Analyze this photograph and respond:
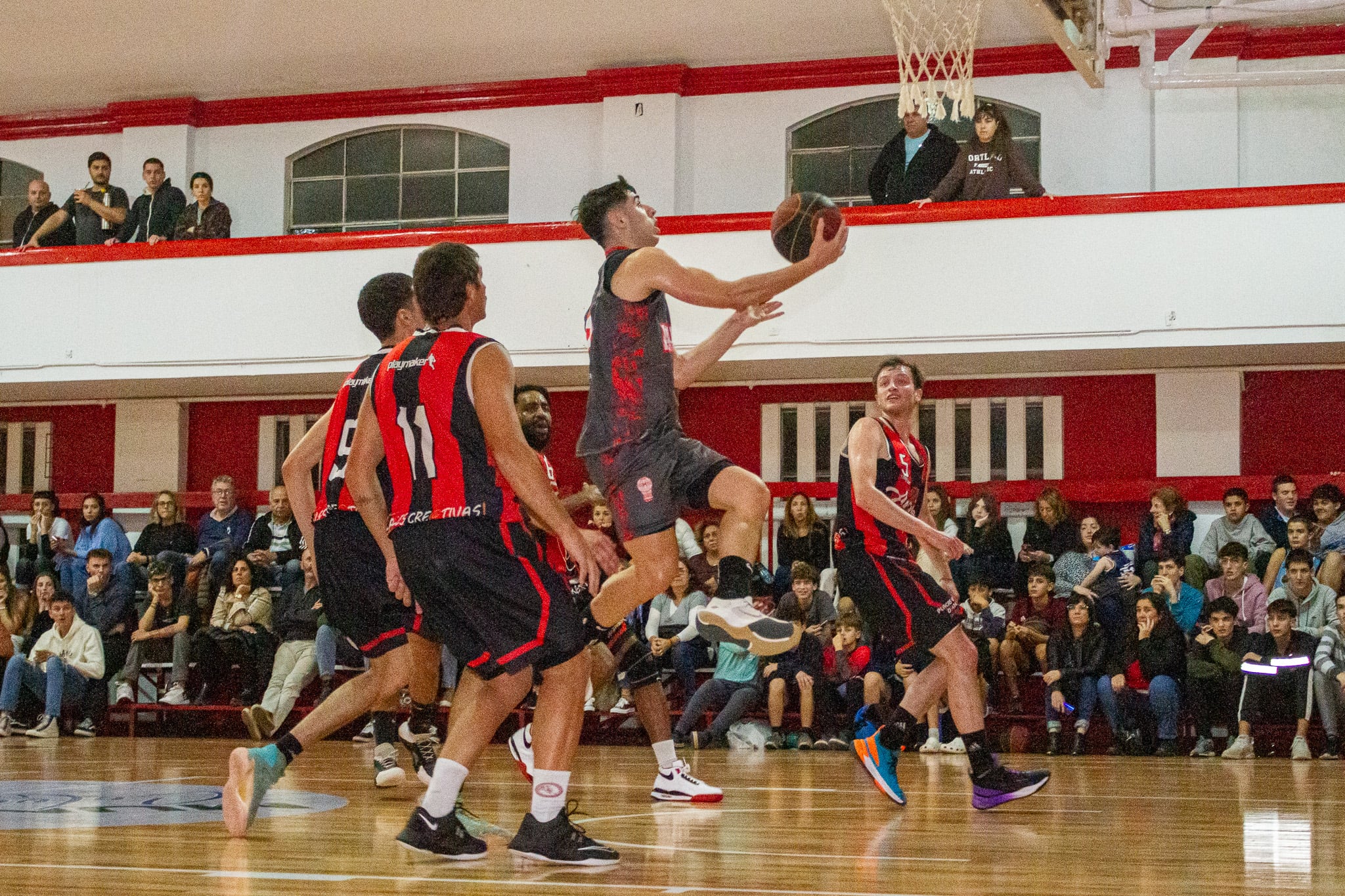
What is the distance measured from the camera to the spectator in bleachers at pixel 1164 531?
1059 centimetres

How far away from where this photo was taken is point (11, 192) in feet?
52.1

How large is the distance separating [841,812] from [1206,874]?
69.1 inches

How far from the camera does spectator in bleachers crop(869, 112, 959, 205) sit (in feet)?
39.7

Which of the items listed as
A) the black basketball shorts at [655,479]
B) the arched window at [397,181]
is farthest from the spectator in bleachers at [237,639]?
the black basketball shorts at [655,479]

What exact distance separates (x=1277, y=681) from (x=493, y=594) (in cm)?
705

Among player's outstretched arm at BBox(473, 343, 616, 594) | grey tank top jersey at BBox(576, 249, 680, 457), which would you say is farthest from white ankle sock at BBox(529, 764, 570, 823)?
grey tank top jersey at BBox(576, 249, 680, 457)

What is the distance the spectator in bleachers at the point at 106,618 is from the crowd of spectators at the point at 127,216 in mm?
3216

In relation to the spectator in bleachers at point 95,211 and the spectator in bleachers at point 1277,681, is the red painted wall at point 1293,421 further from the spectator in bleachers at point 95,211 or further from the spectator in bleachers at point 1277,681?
the spectator in bleachers at point 95,211

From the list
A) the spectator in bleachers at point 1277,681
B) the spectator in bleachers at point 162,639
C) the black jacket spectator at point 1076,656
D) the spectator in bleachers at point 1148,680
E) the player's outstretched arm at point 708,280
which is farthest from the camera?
the spectator in bleachers at point 162,639

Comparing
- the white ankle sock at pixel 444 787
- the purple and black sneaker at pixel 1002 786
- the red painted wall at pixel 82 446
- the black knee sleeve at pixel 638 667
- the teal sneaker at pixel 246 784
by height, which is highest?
the red painted wall at pixel 82 446

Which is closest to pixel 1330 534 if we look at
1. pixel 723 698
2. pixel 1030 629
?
pixel 1030 629

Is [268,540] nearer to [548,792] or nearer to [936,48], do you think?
[936,48]

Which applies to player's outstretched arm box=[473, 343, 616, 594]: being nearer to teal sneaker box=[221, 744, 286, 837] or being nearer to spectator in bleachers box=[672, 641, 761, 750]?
teal sneaker box=[221, 744, 286, 837]

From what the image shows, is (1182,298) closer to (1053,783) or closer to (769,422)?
(769,422)
